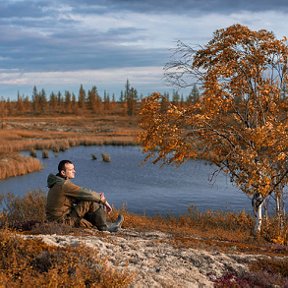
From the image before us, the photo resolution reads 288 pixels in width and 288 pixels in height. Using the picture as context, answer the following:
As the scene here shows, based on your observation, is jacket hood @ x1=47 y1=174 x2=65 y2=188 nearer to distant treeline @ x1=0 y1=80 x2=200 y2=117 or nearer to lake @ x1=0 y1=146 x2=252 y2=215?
lake @ x1=0 y1=146 x2=252 y2=215

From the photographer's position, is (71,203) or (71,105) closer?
(71,203)

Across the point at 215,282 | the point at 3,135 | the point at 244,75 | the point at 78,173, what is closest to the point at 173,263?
the point at 215,282

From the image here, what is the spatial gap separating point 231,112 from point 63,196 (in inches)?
282

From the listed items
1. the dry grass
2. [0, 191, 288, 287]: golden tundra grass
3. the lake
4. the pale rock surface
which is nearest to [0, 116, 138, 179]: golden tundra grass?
the lake

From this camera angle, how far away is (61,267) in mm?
6621

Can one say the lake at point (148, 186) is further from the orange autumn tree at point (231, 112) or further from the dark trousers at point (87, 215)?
the dark trousers at point (87, 215)

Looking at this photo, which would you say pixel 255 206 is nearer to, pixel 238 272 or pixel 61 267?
pixel 238 272

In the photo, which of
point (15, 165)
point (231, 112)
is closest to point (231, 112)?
point (231, 112)

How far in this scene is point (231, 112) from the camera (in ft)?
49.2

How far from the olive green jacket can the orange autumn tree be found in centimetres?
398

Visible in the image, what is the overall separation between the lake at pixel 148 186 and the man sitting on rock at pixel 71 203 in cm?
959

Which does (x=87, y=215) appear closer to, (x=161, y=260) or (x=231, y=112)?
(x=161, y=260)

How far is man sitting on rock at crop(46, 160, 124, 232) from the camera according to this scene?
9750 millimetres

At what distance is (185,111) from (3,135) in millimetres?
54473
